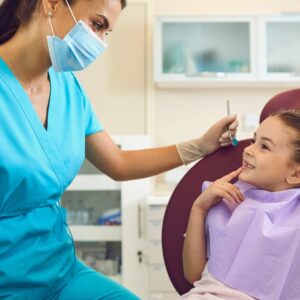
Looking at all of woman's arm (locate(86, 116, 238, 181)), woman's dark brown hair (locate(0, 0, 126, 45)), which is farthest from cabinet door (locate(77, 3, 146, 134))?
woman's dark brown hair (locate(0, 0, 126, 45))

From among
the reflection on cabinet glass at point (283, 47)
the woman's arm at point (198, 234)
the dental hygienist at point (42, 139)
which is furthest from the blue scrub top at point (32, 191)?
the reflection on cabinet glass at point (283, 47)

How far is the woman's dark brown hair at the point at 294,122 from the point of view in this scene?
1.16m

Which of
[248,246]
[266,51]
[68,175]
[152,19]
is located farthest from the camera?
[152,19]

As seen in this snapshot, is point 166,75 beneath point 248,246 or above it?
above

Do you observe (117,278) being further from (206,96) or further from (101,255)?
(206,96)

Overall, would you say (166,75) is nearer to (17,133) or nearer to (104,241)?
(104,241)

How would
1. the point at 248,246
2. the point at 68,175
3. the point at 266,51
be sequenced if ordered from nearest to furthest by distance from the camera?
the point at 248,246, the point at 68,175, the point at 266,51

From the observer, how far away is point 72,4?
1210 mm

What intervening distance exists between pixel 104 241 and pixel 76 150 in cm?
154

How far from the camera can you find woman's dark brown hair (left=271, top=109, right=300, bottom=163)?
1.16 m

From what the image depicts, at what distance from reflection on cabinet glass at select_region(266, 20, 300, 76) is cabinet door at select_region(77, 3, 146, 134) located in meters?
0.80

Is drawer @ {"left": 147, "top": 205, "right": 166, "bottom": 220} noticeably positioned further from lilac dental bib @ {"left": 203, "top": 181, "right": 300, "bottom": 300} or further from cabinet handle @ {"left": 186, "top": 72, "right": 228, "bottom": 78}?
lilac dental bib @ {"left": 203, "top": 181, "right": 300, "bottom": 300}

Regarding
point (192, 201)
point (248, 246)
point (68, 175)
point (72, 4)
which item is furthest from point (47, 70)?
point (248, 246)

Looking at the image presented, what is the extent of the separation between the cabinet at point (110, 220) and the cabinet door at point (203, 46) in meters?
0.54
